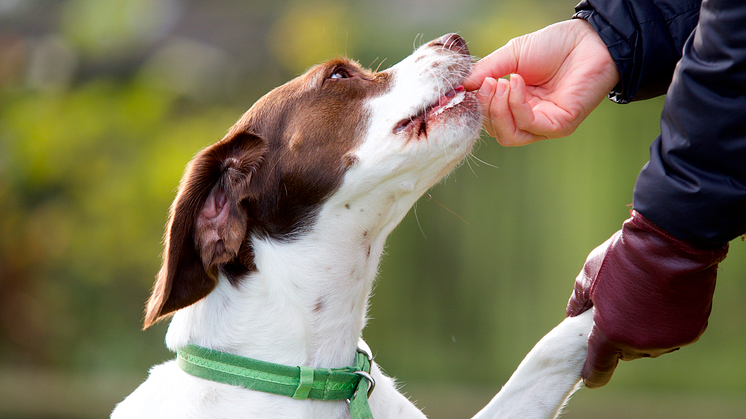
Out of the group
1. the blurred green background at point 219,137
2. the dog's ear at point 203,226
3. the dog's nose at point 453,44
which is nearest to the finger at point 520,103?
the dog's nose at point 453,44

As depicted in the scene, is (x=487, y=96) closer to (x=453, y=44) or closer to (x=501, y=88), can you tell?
(x=501, y=88)

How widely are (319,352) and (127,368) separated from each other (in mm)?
5001

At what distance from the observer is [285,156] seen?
251 centimetres

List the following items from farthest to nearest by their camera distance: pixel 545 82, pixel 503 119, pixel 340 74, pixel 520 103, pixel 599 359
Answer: pixel 340 74 → pixel 545 82 → pixel 503 119 → pixel 520 103 → pixel 599 359

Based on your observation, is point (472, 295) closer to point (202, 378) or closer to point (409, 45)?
point (409, 45)

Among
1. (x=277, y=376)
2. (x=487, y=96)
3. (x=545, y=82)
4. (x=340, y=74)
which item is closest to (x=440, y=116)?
(x=487, y=96)

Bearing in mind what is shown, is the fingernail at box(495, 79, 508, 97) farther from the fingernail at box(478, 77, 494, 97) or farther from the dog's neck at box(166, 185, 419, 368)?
the dog's neck at box(166, 185, 419, 368)

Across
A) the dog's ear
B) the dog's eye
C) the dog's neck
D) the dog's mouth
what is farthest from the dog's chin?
the dog's ear

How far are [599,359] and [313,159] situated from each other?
1162 millimetres

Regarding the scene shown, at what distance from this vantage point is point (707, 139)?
159 centimetres

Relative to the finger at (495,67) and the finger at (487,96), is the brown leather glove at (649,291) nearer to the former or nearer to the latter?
the finger at (487,96)

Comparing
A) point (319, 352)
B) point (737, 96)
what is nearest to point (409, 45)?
point (319, 352)

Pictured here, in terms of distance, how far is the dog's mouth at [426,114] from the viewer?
2374 mm

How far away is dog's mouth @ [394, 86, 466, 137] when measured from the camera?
2.37 metres
